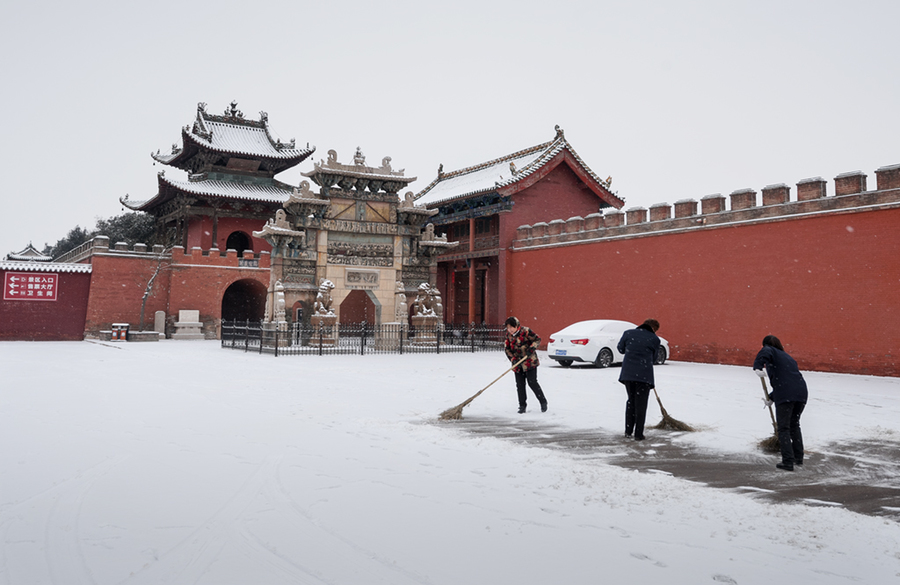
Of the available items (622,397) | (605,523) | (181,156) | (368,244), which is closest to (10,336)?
(181,156)

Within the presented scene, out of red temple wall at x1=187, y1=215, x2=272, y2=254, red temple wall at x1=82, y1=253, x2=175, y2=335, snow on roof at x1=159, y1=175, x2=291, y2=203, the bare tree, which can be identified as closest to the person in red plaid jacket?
the bare tree

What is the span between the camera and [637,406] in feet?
21.1

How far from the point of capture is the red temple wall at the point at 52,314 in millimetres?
24600

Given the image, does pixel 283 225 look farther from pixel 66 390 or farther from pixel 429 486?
pixel 429 486

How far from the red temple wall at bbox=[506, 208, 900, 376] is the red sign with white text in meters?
20.8

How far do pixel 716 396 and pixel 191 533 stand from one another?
8.51m

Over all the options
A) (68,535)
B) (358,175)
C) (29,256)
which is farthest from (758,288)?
(29,256)

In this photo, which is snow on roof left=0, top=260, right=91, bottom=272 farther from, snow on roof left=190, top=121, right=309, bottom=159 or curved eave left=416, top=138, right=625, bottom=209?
curved eave left=416, top=138, right=625, bottom=209

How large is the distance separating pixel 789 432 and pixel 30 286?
28278 millimetres

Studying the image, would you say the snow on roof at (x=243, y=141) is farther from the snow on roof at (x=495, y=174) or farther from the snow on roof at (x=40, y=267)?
the snow on roof at (x=40, y=267)

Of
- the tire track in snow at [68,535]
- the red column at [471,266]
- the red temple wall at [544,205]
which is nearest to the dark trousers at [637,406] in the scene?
the tire track in snow at [68,535]

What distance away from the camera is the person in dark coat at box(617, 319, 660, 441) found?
254 inches

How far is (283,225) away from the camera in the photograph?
1942 cm

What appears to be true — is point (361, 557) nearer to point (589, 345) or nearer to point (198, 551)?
point (198, 551)
